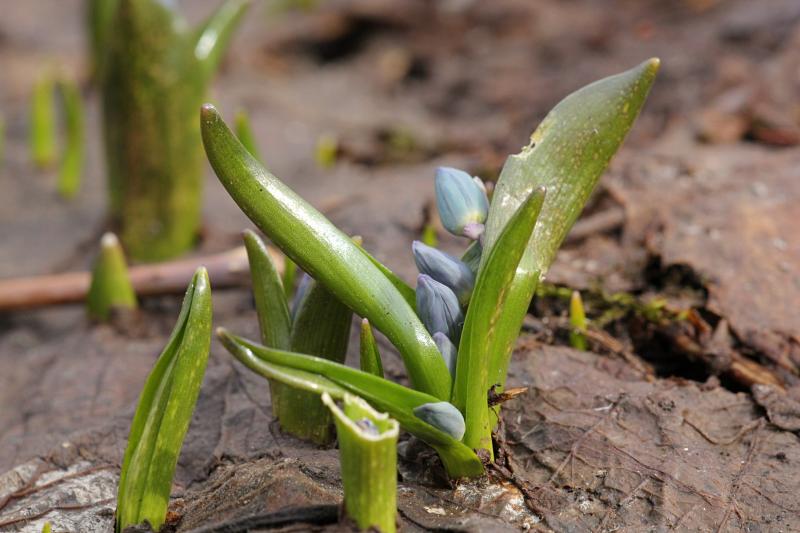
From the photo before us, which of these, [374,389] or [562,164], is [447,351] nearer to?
[374,389]

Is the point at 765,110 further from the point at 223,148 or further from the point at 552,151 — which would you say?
the point at 223,148

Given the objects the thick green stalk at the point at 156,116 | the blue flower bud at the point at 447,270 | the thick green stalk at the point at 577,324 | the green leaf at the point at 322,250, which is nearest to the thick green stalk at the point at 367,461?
the green leaf at the point at 322,250

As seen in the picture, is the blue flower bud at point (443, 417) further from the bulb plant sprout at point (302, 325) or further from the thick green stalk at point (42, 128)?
the thick green stalk at point (42, 128)

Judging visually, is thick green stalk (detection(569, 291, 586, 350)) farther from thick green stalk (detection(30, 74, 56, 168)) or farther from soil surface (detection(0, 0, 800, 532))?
thick green stalk (detection(30, 74, 56, 168))

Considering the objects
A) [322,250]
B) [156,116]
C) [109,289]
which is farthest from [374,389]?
[156,116]

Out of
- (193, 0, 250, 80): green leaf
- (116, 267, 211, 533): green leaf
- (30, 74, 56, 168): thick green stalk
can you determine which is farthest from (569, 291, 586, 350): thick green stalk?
(30, 74, 56, 168): thick green stalk

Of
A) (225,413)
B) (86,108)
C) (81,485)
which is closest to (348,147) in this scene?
(86,108)
